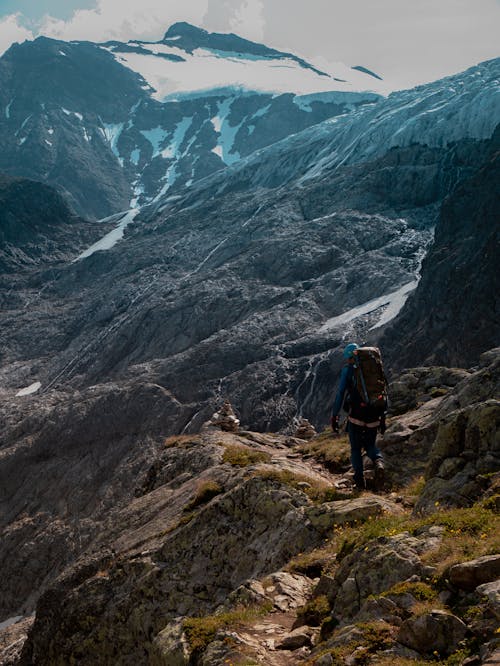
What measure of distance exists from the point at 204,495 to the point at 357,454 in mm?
3776

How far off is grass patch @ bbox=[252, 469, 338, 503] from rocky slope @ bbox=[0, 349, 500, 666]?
5cm

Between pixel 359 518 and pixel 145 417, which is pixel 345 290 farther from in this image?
pixel 359 518

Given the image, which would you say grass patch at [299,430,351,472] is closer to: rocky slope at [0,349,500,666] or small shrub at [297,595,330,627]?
rocky slope at [0,349,500,666]

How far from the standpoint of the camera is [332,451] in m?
19.9

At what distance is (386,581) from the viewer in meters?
8.65

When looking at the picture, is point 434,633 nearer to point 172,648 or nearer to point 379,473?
point 172,648

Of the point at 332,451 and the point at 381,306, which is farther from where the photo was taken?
the point at 381,306

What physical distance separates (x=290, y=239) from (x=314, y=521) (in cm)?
13128

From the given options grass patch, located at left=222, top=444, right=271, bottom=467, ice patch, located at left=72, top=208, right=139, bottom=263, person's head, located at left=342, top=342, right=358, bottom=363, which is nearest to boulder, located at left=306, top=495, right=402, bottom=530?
person's head, located at left=342, top=342, right=358, bottom=363

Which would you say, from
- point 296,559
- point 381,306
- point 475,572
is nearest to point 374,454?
point 296,559

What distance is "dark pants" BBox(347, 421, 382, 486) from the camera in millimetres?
14281

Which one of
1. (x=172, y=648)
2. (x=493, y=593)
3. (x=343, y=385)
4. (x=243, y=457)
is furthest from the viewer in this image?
(x=243, y=457)

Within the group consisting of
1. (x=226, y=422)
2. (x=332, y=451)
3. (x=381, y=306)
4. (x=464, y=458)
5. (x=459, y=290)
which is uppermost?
(x=464, y=458)

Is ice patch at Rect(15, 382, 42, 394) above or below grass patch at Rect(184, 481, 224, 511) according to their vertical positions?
below
